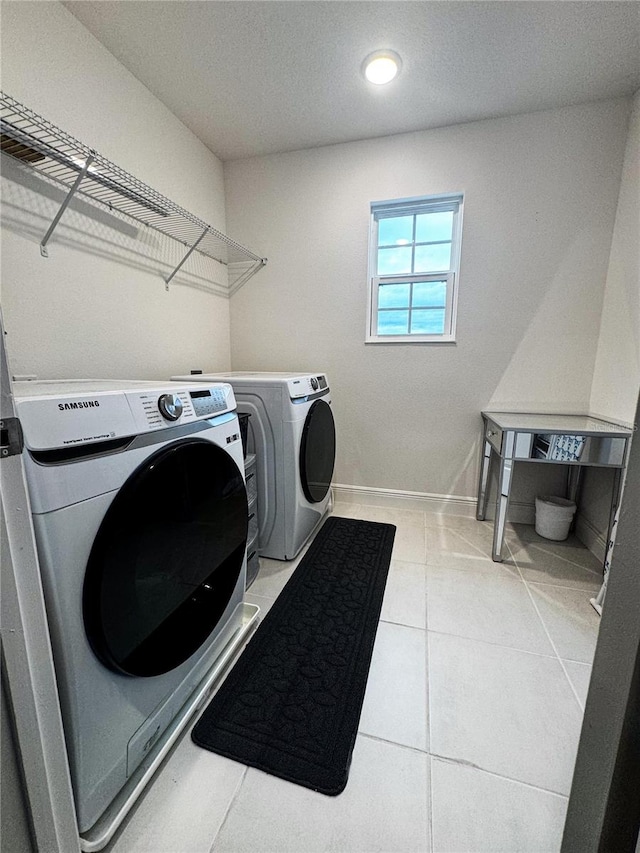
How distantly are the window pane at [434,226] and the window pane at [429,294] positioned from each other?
276 millimetres


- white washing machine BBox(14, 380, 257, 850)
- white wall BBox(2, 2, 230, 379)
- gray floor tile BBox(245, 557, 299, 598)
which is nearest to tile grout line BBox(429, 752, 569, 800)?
white washing machine BBox(14, 380, 257, 850)

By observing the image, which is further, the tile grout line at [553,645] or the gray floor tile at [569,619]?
the gray floor tile at [569,619]

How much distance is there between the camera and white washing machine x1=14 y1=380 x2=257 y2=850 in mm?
569

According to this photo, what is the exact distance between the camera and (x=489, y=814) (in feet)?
2.59

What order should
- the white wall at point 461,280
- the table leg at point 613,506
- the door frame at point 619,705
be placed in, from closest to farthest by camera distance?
1. the door frame at point 619,705
2. the table leg at point 613,506
3. the white wall at point 461,280

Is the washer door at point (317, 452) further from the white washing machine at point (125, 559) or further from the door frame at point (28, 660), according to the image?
the door frame at point (28, 660)

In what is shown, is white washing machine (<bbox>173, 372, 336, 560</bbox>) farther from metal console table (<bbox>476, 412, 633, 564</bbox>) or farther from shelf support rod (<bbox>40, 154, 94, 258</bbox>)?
metal console table (<bbox>476, 412, 633, 564</bbox>)

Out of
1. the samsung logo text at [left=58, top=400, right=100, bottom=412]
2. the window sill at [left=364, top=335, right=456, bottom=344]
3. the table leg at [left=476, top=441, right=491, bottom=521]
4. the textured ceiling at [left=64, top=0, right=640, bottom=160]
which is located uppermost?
the textured ceiling at [left=64, top=0, right=640, bottom=160]

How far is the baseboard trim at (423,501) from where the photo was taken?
2.25 m

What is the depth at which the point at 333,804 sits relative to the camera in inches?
31.6

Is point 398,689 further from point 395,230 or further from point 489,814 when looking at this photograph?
point 395,230

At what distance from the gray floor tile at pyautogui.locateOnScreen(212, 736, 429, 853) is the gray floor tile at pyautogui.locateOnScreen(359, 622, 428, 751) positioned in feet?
0.25

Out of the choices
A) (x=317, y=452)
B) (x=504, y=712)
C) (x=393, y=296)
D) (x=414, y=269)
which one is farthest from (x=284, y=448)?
(x=414, y=269)

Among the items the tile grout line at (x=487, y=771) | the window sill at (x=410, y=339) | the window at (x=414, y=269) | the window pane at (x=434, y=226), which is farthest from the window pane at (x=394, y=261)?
the tile grout line at (x=487, y=771)
